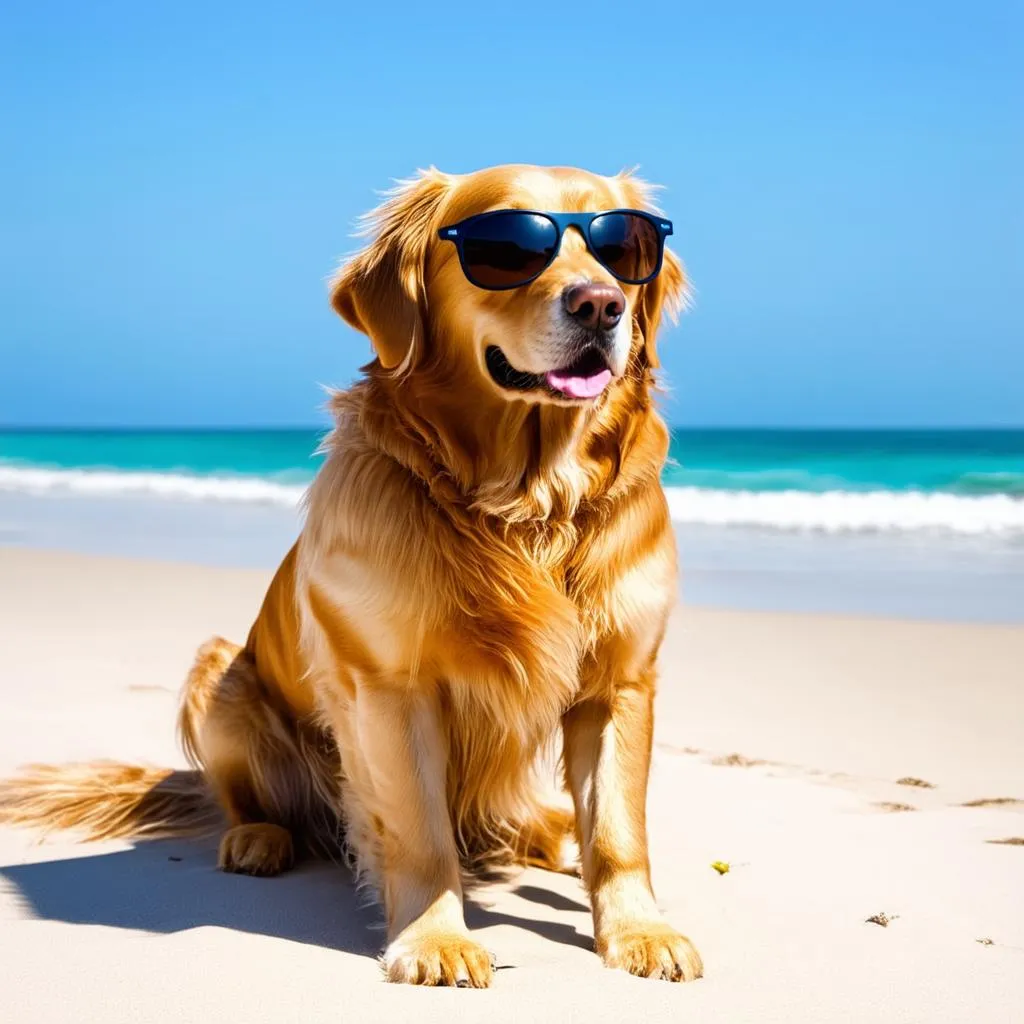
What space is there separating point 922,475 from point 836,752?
17929mm

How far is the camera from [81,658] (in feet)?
18.1

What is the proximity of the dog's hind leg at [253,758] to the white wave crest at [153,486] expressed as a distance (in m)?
13.1

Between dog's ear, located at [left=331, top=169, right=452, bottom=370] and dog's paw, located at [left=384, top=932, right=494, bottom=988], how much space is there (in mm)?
1150

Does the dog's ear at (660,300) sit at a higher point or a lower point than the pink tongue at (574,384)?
higher

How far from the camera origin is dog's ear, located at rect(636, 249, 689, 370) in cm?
290

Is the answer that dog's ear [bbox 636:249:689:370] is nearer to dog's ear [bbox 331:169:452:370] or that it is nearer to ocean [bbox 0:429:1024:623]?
ocean [bbox 0:429:1024:623]

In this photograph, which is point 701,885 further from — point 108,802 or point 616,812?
point 108,802

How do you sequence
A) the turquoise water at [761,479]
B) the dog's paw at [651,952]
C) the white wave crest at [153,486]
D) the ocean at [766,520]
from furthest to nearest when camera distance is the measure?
the white wave crest at [153,486], the turquoise water at [761,479], the ocean at [766,520], the dog's paw at [651,952]

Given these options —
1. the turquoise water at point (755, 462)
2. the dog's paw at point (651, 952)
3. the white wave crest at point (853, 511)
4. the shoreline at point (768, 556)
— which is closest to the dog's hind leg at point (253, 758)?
the dog's paw at point (651, 952)

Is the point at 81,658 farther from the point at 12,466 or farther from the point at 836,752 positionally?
the point at 12,466

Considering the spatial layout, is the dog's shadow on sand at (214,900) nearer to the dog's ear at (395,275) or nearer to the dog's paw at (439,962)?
the dog's paw at (439,962)

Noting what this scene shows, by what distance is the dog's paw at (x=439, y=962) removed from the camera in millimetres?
2342

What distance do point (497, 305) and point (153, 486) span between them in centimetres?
1921

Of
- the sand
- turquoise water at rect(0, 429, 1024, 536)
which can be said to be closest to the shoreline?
turquoise water at rect(0, 429, 1024, 536)
